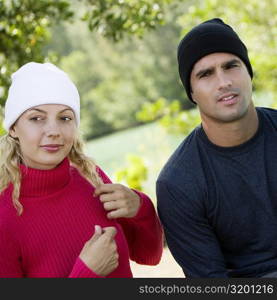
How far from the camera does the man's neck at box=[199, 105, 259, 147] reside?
3.03 metres

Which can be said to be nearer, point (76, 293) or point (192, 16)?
point (76, 293)

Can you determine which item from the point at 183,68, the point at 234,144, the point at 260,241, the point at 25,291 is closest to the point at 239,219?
the point at 260,241

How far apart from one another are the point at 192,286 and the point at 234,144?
2.62 feet

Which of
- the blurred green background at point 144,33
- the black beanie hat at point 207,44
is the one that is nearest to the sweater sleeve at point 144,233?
the black beanie hat at point 207,44

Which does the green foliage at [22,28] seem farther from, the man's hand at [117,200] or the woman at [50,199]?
the man's hand at [117,200]

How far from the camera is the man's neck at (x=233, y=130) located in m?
3.03

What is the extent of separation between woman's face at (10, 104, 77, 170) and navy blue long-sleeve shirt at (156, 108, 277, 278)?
27.1 inches

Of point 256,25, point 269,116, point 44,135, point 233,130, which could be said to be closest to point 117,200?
point 44,135

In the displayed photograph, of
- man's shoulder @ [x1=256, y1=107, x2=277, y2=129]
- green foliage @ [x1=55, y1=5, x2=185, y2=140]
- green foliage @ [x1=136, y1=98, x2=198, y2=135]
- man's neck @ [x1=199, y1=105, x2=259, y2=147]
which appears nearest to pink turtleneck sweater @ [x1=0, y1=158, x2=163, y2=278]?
man's neck @ [x1=199, y1=105, x2=259, y2=147]

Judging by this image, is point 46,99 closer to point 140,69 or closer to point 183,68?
point 183,68

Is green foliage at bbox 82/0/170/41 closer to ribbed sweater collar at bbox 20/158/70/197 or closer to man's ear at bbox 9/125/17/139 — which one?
man's ear at bbox 9/125/17/139

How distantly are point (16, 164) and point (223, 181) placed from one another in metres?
1.08

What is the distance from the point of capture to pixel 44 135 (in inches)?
101

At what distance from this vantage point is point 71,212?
266cm
